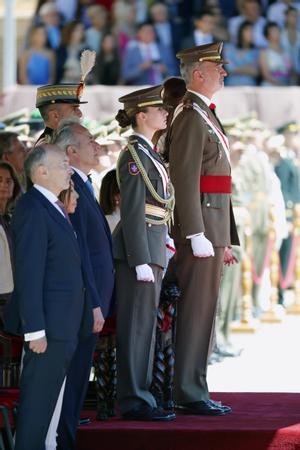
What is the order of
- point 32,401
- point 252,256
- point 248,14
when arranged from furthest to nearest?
point 248,14, point 252,256, point 32,401

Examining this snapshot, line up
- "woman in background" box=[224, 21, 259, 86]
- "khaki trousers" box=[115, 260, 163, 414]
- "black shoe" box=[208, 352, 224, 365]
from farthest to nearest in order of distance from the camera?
"woman in background" box=[224, 21, 259, 86]
"black shoe" box=[208, 352, 224, 365]
"khaki trousers" box=[115, 260, 163, 414]

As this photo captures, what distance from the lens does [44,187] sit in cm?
788

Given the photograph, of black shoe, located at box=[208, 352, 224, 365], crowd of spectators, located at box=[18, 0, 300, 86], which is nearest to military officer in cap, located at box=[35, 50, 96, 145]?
black shoe, located at box=[208, 352, 224, 365]

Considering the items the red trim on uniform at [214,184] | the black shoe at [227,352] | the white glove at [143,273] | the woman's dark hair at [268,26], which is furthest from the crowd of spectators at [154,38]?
the white glove at [143,273]

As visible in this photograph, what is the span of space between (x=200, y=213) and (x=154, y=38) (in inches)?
526

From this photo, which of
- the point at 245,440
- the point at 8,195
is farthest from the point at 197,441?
the point at 8,195

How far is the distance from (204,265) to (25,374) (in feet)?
5.16

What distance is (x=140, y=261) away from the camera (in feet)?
28.3

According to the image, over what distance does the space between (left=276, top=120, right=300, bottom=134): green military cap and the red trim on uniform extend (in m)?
10.6

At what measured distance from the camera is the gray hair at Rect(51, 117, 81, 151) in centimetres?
848

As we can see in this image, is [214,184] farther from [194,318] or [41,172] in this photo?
[41,172]

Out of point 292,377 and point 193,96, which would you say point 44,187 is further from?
point 292,377

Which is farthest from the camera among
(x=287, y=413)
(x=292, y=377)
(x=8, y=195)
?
(x=292, y=377)

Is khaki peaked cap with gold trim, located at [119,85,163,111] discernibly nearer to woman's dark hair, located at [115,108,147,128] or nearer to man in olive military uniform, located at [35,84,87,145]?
woman's dark hair, located at [115,108,147,128]
